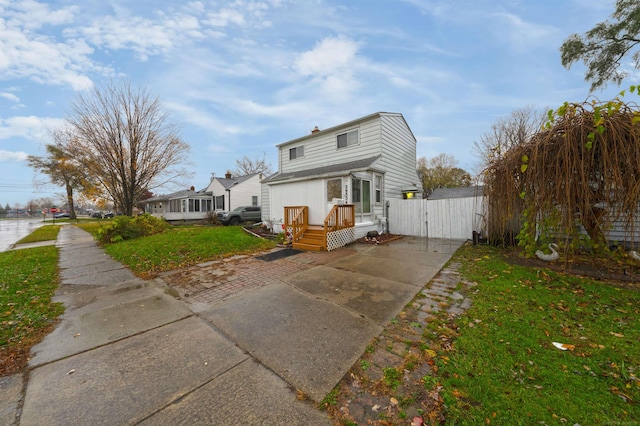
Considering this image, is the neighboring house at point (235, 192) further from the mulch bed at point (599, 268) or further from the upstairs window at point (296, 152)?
the mulch bed at point (599, 268)

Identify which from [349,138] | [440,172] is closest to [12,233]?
[349,138]

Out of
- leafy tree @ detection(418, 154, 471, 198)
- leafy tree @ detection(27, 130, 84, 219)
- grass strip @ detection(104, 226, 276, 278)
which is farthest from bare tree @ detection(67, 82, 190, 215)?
leafy tree @ detection(418, 154, 471, 198)

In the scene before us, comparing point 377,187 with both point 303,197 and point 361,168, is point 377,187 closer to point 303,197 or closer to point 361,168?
point 361,168

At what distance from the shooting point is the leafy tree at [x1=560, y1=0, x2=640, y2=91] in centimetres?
793

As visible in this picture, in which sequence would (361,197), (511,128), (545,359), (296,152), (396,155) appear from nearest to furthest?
(545,359) → (361,197) → (396,155) → (296,152) → (511,128)

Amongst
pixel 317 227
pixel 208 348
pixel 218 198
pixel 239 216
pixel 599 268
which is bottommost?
pixel 208 348

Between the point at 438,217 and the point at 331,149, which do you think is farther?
the point at 331,149

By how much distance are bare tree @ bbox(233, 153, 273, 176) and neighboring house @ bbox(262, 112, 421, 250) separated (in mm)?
23384

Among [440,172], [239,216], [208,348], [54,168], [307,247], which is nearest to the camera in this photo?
[208,348]

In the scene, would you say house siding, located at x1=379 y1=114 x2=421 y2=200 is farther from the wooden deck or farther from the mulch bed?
the mulch bed

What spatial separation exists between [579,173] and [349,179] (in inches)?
254

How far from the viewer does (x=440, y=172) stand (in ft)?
101

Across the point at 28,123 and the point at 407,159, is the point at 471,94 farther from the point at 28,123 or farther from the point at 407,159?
the point at 28,123

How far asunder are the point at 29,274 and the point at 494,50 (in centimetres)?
1811
